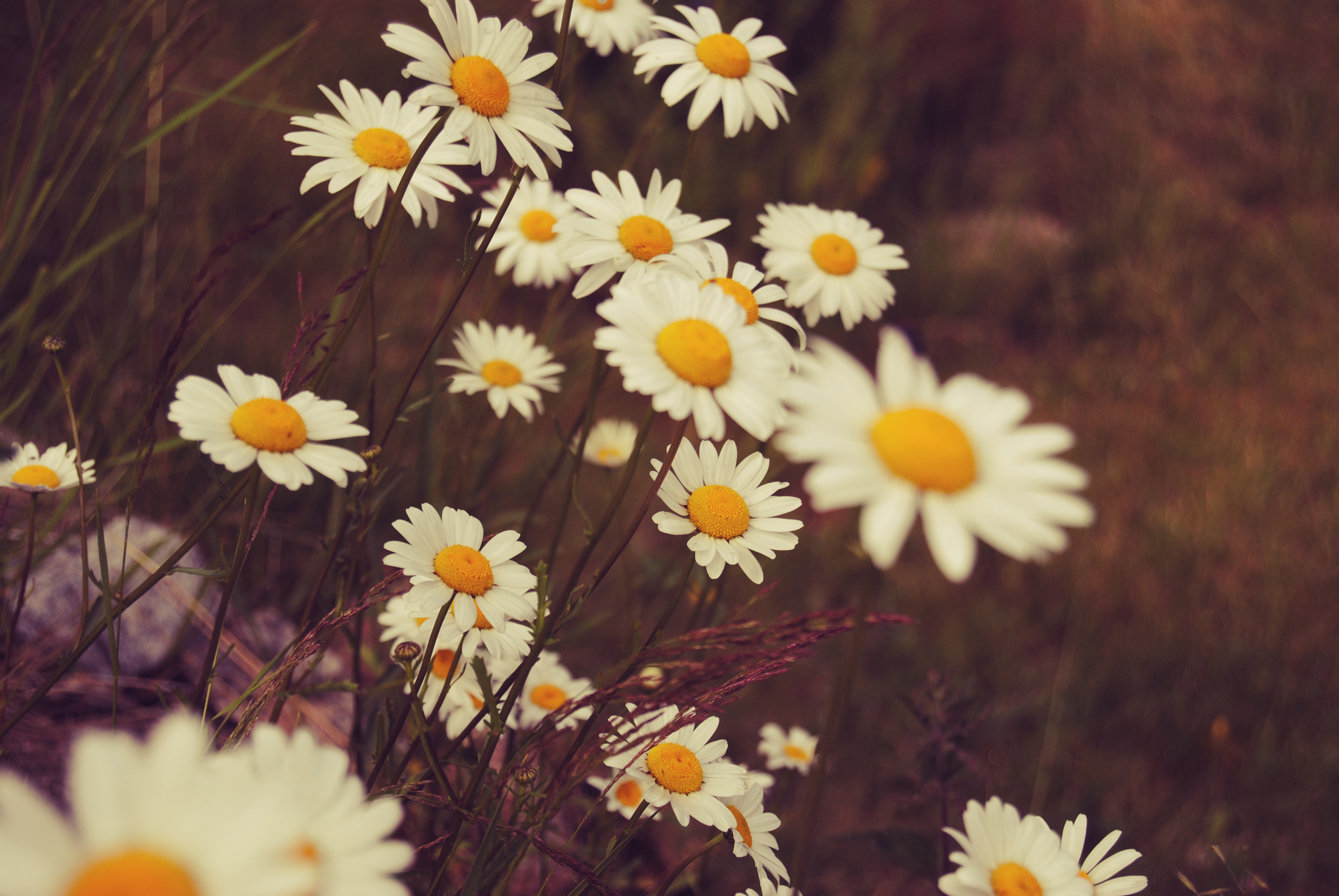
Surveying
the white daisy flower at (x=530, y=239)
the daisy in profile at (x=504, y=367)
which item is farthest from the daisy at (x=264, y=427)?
the white daisy flower at (x=530, y=239)

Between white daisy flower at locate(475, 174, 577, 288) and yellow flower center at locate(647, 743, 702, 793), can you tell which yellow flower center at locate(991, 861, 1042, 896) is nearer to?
yellow flower center at locate(647, 743, 702, 793)

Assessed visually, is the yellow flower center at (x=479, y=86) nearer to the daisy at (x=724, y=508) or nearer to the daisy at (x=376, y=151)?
the daisy at (x=376, y=151)

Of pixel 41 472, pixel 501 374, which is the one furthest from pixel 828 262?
pixel 41 472

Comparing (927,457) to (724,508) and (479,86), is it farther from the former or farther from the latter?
(479,86)

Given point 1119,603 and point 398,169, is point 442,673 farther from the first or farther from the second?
point 1119,603

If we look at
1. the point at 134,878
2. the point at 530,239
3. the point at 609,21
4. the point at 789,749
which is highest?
the point at 609,21

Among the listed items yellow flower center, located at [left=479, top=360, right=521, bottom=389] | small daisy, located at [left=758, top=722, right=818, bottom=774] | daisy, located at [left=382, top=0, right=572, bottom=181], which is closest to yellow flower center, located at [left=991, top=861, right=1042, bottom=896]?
small daisy, located at [left=758, top=722, right=818, bottom=774]
